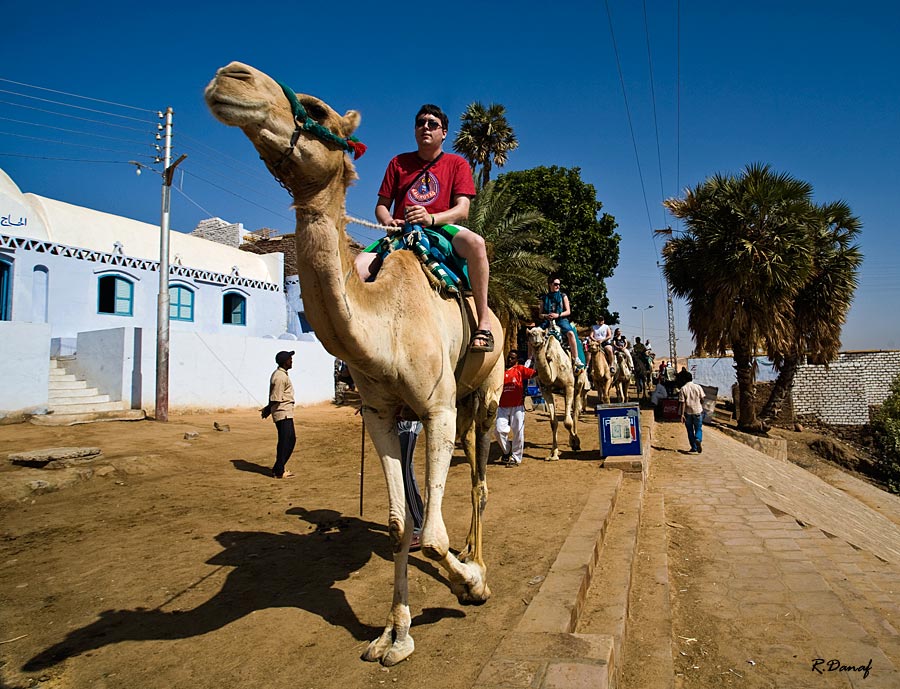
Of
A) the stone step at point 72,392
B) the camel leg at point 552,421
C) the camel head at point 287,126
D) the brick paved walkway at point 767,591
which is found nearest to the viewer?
the camel head at point 287,126

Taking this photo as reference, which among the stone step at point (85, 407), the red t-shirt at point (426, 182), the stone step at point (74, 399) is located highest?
the red t-shirt at point (426, 182)

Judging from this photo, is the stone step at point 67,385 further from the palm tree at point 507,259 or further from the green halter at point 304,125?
the green halter at point 304,125

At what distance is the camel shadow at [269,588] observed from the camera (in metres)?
3.60

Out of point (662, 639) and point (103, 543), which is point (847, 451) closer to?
point (662, 639)

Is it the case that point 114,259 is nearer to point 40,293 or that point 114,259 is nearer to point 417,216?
point 40,293

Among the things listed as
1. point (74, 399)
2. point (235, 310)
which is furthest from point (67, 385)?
point (235, 310)

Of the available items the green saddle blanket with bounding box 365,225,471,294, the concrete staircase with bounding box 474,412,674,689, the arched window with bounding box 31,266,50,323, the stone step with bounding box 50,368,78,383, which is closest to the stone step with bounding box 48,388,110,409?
the stone step with bounding box 50,368,78,383

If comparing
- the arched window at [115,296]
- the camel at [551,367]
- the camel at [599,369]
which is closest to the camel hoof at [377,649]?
the camel at [551,367]

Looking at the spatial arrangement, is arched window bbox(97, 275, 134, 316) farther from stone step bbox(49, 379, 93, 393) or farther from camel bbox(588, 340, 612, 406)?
camel bbox(588, 340, 612, 406)

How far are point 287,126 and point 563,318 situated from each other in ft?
34.4

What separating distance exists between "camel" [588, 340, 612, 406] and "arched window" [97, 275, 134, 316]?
15.9 metres

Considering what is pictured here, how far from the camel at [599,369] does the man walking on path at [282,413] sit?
11184 millimetres

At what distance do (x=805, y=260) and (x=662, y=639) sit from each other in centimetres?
1829

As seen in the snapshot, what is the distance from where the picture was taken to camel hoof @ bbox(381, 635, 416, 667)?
3.23 meters
